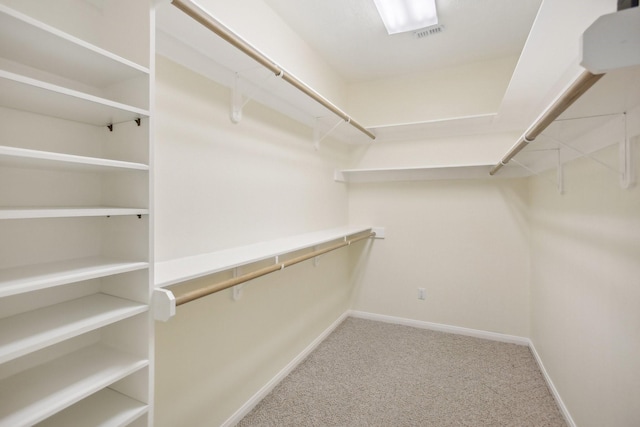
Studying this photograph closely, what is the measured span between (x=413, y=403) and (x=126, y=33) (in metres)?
2.43

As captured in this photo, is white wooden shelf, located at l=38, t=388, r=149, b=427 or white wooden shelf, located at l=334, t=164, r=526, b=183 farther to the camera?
white wooden shelf, located at l=334, t=164, r=526, b=183

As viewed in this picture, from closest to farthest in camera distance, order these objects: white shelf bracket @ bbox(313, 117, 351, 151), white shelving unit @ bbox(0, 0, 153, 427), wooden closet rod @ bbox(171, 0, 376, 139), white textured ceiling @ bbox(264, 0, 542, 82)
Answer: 1. white shelving unit @ bbox(0, 0, 153, 427)
2. wooden closet rod @ bbox(171, 0, 376, 139)
3. white textured ceiling @ bbox(264, 0, 542, 82)
4. white shelf bracket @ bbox(313, 117, 351, 151)

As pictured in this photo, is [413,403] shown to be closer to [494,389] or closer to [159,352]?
[494,389]

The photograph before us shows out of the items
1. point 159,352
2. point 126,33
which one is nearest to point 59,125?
point 126,33

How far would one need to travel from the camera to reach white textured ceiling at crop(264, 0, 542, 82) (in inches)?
84.9

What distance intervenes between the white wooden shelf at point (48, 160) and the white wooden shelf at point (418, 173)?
2.38 m

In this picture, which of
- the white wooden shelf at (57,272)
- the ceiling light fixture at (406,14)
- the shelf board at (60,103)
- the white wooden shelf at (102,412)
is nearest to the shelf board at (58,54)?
the shelf board at (60,103)

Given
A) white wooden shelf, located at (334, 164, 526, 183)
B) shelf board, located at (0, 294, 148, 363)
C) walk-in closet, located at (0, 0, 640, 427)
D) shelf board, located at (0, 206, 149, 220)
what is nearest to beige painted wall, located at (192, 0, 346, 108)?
walk-in closet, located at (0, 0, 640, 427)

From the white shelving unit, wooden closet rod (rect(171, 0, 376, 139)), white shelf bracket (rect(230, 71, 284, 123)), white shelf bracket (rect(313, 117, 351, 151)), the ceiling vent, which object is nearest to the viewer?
the white shelving unit

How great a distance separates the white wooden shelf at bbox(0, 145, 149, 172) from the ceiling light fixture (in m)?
1.90

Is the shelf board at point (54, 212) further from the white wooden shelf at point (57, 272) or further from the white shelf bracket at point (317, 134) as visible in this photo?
the white shelf bracket at point (317, 134)

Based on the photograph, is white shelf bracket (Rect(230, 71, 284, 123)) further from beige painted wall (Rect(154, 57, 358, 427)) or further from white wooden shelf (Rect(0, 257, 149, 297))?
white wooden shelf (Rect(0, 257, 149, 297))

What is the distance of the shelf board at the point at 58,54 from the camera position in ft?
2.46

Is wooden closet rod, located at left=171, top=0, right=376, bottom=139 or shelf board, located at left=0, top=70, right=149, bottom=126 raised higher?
wooden closet rod, located at left=171, top=0, right=376, bottom=139
